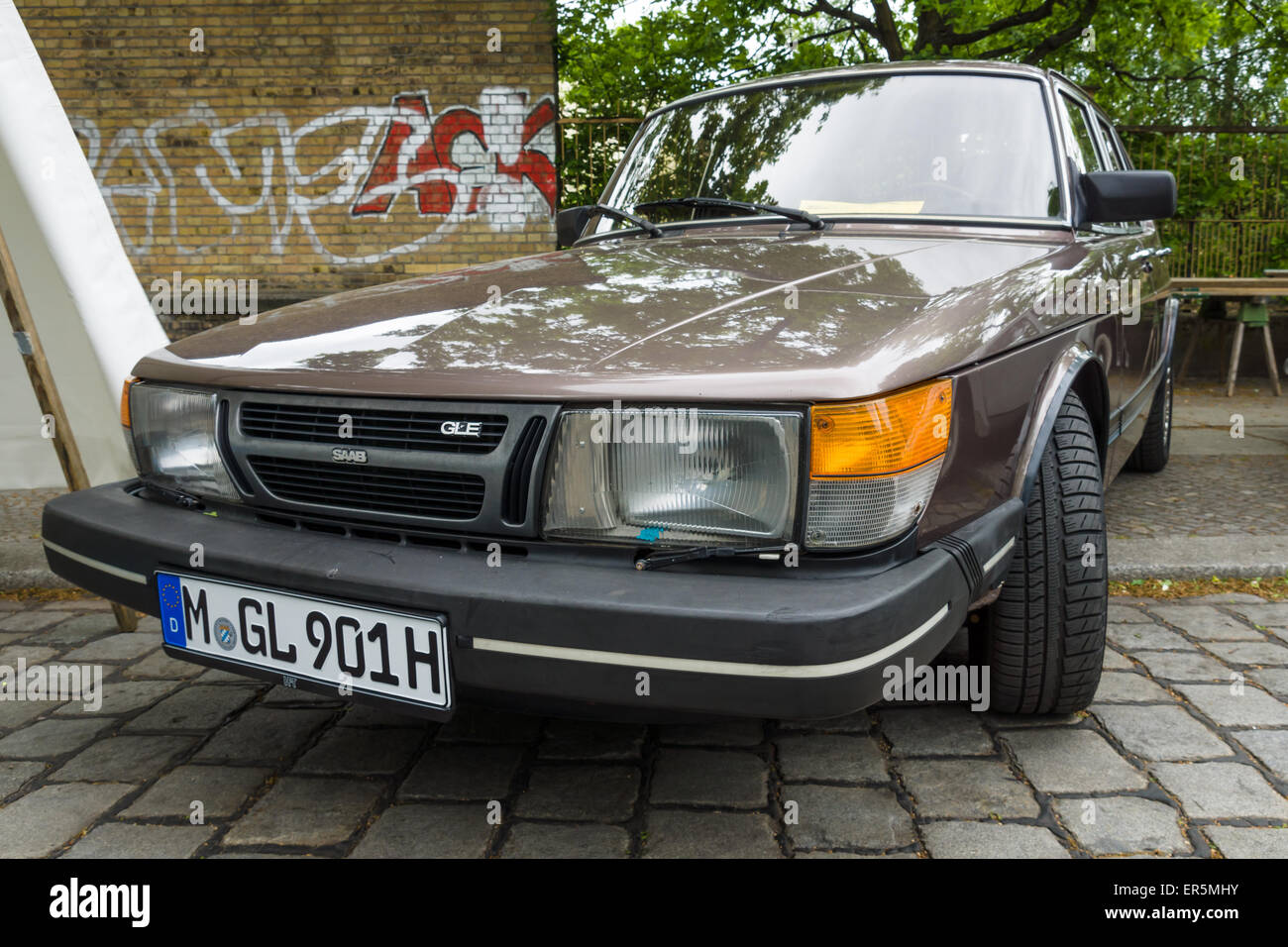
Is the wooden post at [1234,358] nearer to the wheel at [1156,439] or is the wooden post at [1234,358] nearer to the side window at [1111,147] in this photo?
the wheel at [1156,439]

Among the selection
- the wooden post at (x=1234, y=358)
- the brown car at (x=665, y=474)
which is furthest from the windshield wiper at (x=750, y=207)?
the wooden post at (x=1234, y=358)

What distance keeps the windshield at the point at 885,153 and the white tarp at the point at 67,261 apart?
6.62 ft

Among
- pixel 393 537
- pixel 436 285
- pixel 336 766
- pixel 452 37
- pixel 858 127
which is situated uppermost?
pixel 452 37

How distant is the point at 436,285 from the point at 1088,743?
194 cm

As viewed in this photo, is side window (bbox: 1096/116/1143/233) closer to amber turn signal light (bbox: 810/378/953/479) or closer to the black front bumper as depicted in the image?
amber turn signal light (bbox: 810/378/953/479)

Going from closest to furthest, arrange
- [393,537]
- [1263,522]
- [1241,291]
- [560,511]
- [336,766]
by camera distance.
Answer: [560,511]
[393,537]
[336,766]
[1263,522]
[1241,291]

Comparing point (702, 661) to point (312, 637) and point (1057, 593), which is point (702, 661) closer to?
point (312, 637)

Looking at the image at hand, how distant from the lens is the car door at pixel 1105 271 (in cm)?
264

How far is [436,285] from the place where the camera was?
Answer: 8.04ft

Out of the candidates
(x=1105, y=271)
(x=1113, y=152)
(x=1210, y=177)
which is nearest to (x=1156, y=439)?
(x=1113, y=152)

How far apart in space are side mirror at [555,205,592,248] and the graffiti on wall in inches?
226

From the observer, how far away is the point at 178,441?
6.90ft

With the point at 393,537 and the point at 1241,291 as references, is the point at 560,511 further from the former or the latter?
the point at 1241,291
